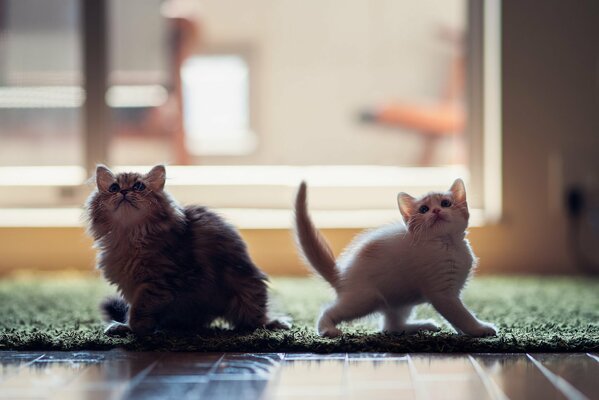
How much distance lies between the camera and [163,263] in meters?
1.63

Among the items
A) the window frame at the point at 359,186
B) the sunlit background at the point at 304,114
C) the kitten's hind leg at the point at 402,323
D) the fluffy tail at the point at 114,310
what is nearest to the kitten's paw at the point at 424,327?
the kitten's hind leg at the point at 402,323

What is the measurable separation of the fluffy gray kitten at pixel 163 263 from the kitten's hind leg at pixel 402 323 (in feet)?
0.79

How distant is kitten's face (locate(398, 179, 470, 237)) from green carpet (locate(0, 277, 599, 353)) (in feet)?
0.73

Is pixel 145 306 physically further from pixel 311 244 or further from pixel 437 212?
pixel 437 212

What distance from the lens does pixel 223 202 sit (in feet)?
10.8

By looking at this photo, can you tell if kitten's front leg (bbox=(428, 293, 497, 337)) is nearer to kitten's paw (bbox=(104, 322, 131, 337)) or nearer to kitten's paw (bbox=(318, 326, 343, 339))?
kitten's paw (bbox=(318, 326, 343, 339))

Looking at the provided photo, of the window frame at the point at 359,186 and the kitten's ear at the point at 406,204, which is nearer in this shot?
the kitten's ear at the point at 406,204

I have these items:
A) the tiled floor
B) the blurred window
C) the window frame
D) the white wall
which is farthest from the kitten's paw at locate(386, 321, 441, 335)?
the blurred window

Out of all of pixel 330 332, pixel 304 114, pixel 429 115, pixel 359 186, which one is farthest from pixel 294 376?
pixel 304 114

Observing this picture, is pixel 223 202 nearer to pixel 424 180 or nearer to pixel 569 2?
pixel 424 180

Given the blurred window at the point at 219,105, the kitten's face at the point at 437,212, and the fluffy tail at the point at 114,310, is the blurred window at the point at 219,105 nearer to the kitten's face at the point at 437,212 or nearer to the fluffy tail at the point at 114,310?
the fluffy tail at the point at 114,310

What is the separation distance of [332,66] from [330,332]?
2.50 meters

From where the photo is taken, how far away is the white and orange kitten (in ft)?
5.23

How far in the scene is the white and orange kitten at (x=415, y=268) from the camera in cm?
159
